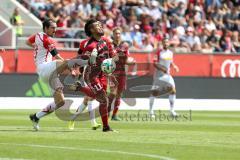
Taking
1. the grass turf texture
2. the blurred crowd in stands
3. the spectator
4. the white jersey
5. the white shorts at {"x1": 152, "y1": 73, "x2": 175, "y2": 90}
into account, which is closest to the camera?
the grass turf texture

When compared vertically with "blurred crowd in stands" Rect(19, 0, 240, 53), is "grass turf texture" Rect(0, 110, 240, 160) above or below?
above

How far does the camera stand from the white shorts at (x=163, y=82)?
1000 inches

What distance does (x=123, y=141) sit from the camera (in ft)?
48.8

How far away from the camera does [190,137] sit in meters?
16.1

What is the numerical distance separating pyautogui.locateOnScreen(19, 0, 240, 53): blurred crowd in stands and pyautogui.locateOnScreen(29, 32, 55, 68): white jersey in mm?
14992

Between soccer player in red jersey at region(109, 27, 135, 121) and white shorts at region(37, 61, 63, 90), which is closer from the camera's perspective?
white shorts at region(37, 61, 63, 90)

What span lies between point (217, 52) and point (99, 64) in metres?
16.2

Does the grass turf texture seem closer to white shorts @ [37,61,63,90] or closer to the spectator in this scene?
white shorts @ [37,61,63,90]

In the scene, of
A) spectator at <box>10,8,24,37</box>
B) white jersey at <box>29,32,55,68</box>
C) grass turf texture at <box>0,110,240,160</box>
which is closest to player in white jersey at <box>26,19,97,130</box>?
white jersey at <box>29,32,55,68</box>

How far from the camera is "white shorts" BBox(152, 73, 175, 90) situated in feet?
83.3

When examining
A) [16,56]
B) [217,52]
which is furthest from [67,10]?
[217,52]

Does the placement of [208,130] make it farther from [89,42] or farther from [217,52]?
[217,52]

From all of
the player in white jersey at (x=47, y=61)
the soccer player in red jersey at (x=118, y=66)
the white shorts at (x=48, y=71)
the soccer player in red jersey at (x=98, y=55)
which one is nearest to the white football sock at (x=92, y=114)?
the soccer player in red jersey at (x=98, y=55)

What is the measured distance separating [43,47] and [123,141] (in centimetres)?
324
